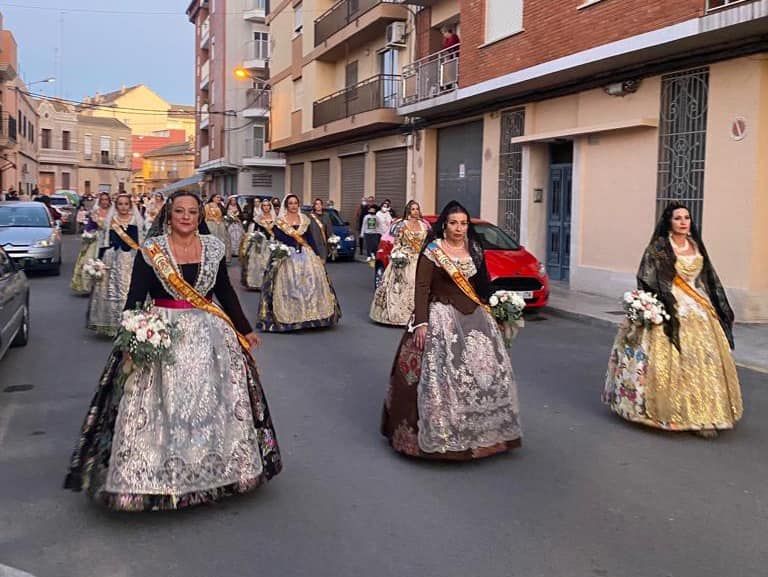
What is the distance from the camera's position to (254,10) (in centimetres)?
4747

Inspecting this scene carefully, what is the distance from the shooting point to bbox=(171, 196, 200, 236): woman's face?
482 cm

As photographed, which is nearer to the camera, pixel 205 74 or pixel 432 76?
pixel 432 76

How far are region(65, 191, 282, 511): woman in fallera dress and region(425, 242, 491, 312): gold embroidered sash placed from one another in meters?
1.45

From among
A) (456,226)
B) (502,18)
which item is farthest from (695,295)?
(502,18)

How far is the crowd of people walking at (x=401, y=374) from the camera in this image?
14.8ft

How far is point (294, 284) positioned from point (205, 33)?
4836 cm

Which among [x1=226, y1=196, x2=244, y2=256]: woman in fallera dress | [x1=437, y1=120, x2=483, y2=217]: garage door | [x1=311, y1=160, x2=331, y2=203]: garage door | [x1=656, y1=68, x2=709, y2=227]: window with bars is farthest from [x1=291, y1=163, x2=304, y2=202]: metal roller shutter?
[x1=656, y1=68, x2=709, y2=227]: window with bars

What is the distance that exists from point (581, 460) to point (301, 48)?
30705mm

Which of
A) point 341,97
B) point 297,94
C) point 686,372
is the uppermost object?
point 297,94

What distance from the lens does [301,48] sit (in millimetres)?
34219

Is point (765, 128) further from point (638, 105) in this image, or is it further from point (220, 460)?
point (220, 460)

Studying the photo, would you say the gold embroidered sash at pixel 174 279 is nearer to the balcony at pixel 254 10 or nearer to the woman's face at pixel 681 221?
the woman's face at pixel 681 221

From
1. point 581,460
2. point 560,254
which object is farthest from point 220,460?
point 560,254

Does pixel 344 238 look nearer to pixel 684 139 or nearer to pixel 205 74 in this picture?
pixel 684 139
